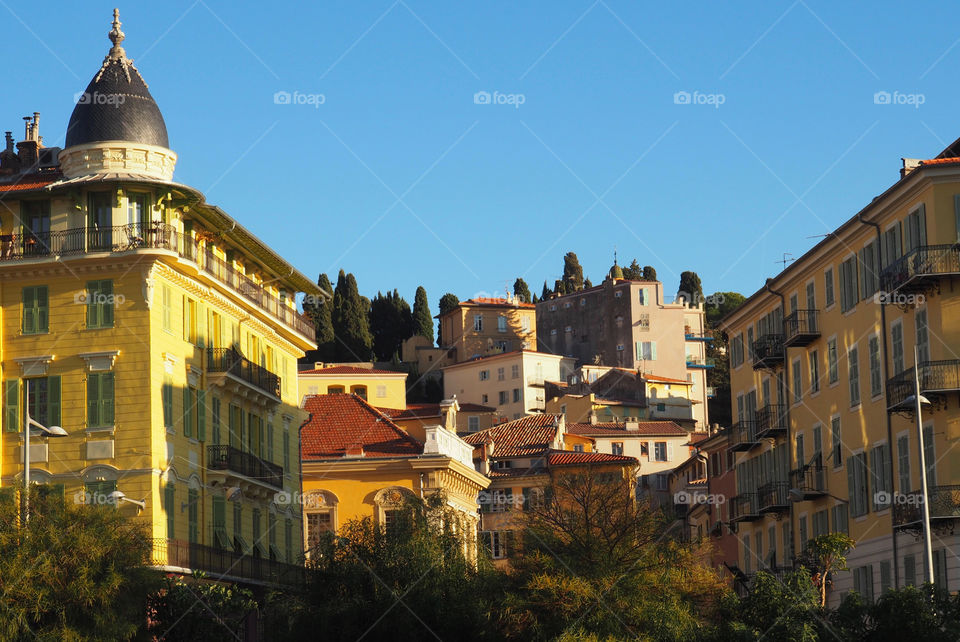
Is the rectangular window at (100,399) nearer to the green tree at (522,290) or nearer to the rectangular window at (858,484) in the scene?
the rectangular window at (858,484)

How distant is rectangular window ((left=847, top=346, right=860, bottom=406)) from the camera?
55.9 metres

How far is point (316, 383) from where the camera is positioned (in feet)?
431

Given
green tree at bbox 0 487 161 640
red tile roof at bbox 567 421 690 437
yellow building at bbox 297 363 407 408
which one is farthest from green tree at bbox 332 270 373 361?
green tree at bbox 0 487 161 640

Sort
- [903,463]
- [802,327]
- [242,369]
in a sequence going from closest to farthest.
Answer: [903,463] → [242,369] → [802,327]

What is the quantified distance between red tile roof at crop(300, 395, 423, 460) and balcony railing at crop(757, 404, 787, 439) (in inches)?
Result: 617

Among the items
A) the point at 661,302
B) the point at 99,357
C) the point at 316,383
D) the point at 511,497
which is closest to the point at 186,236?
the point at 99,357

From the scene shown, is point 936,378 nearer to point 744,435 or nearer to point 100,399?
point 744,435

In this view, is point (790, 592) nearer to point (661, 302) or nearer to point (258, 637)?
point (258, 637)

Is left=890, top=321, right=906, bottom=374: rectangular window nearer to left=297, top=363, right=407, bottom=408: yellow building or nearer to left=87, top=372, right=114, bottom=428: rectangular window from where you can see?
left=87, top=372, right=114, bottom=428: rectangular window

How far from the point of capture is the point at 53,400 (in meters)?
53.9

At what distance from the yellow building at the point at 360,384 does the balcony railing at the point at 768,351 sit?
66.2 meters

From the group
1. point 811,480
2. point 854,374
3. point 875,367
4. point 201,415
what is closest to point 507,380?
point 811,480

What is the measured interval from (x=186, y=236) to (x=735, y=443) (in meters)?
27.2

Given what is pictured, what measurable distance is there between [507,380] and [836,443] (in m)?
88.7
